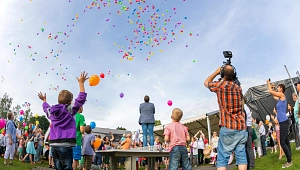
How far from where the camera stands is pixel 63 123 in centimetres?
393

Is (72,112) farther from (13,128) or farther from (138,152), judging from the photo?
(13,128)

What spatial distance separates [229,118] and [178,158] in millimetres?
1678

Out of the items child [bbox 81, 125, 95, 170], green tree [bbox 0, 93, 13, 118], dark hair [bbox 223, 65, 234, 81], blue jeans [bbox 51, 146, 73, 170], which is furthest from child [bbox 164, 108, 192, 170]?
green tree [bbox 0, 93, 13, 118]

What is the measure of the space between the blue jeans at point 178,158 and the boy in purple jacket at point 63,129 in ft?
5.79

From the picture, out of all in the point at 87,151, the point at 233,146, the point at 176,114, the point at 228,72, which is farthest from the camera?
the point at 87,151

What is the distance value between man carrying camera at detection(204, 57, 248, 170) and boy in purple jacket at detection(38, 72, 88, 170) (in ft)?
6.14

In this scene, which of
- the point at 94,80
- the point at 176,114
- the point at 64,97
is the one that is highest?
the point at 94,80

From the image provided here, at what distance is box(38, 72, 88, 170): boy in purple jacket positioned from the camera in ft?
12.5

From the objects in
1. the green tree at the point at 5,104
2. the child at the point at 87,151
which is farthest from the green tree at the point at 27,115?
the child at the point at 87,151

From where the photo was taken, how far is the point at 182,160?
4871 mm

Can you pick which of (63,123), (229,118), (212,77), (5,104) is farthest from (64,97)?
(5,104)

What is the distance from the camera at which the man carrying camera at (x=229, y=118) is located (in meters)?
3.39

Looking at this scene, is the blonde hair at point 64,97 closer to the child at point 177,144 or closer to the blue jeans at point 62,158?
the blue jeans at point 62,158

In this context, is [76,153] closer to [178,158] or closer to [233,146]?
[178,158]
